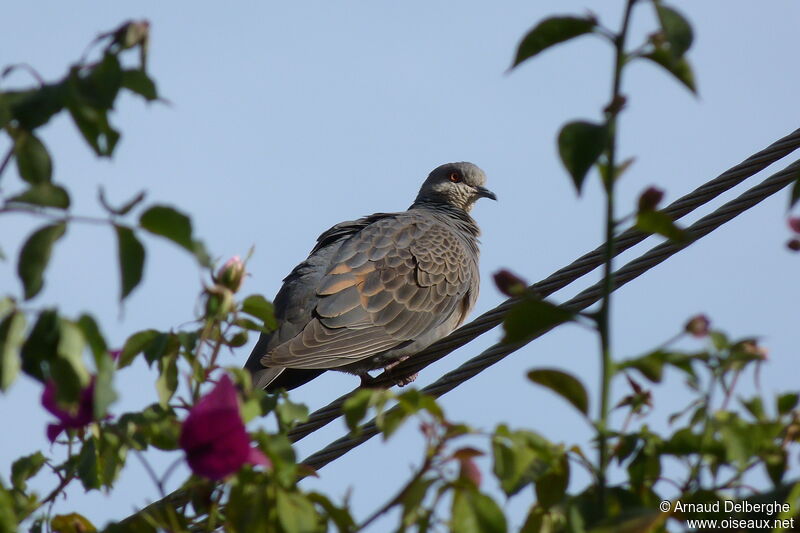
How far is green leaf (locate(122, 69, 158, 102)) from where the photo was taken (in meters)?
1.78

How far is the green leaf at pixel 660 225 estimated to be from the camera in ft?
5.40

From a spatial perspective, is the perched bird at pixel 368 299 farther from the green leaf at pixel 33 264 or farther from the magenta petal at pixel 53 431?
the green leaf at pixel 33 264

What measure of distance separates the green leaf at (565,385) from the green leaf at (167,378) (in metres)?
0.86

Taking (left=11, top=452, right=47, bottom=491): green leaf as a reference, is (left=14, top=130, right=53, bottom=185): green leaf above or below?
above

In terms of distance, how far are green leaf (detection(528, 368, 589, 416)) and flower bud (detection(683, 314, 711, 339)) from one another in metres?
0.22

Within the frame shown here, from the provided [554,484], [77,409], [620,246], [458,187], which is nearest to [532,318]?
[554,484]

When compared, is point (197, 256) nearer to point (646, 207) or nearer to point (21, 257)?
point (21, 257)

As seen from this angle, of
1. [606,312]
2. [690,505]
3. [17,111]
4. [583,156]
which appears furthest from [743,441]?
[17,111]

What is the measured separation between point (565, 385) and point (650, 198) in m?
0.32

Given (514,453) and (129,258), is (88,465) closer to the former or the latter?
(129,258)

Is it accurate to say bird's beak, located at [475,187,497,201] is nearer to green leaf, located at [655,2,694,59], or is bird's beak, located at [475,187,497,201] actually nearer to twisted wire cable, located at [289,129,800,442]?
twisted wire cable, located at [289,129,800,442]

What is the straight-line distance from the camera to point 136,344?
2240mm

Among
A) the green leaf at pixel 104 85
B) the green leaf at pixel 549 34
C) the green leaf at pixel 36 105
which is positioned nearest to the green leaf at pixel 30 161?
the green leaf at pixel 36 105

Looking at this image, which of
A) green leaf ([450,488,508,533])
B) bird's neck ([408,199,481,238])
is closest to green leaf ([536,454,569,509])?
green leaf ([450,488,508,533])
